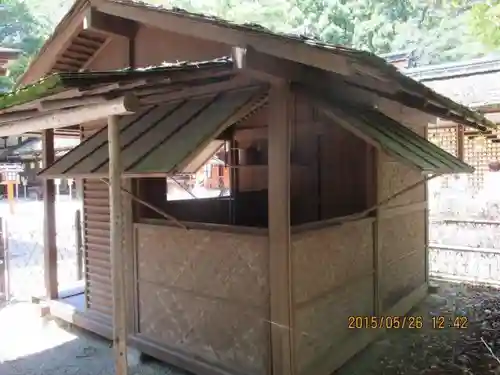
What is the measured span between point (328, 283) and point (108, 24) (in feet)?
12.6

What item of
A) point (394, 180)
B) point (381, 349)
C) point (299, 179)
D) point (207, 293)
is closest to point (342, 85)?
point (394, 180)

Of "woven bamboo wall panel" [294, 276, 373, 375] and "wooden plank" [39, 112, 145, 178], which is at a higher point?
"wooden plank" [39, 112, 145, 178]

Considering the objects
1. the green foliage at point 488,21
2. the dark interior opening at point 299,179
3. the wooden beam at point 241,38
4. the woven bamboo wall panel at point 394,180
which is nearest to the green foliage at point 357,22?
the green foliage at point 488,21

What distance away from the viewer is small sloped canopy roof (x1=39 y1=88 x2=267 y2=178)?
3.64m

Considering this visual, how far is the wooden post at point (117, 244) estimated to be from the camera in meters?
3.54

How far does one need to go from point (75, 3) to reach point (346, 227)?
4.01 meters

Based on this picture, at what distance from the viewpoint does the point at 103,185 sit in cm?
621

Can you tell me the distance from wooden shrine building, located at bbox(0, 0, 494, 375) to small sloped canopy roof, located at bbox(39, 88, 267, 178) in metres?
0.02

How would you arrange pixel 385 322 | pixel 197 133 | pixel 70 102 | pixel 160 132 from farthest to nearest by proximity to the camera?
pixel 385 322
pixel 160 132
pixel 197 133
pixel 70 102

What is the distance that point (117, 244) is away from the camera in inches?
143

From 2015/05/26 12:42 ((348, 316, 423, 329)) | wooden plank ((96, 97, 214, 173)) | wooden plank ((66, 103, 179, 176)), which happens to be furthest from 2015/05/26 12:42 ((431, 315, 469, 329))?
wooden plank ((66, 103, 179, 176))

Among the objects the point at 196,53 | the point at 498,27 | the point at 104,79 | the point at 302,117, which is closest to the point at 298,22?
the point at 498,27

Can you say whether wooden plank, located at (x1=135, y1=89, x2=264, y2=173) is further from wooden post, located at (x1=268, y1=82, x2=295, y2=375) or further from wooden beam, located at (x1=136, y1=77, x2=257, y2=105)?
wooden post, located at (x1=268, y1=82, x2=295, y2=375)

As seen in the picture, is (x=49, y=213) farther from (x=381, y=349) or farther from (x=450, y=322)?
(x=450, y=322)
